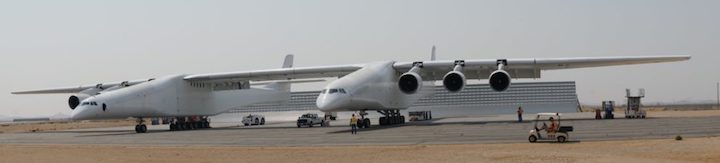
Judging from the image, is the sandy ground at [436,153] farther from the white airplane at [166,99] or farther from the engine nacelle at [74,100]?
the engine nacelle at [74,100]

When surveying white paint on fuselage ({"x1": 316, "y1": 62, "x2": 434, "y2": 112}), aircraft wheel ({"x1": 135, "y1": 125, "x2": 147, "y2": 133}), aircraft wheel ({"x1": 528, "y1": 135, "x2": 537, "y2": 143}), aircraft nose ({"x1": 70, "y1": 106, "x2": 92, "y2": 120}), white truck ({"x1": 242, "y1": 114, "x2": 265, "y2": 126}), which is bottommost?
aircraft wheel ({"x1": 528, "y1": 135, "x2": 537, "y2": 143})

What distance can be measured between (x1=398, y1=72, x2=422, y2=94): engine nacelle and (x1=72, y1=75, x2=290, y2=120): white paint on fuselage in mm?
14086

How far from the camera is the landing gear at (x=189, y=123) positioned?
42.4 m

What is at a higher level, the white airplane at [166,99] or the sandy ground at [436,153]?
the white airplane at [166,99]

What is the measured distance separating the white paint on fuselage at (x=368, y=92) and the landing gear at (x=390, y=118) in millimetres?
421

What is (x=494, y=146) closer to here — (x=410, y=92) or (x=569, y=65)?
(x=410, y=92)

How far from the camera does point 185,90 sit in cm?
4378

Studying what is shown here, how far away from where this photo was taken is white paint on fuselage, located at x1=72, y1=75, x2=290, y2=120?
1496 inches

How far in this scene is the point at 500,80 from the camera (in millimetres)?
33156

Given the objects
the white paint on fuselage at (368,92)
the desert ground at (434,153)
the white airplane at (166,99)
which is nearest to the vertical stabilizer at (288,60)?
the white airplane at (166,99)

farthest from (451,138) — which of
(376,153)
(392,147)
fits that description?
(376,153)

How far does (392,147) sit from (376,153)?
1837mm

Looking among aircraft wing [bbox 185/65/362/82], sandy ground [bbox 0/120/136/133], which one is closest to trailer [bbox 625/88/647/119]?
aircraft wing [bbox 185/65/362/82]

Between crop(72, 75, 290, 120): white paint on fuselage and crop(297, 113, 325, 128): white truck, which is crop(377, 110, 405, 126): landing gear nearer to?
crop(297, 113, 325, 128): white truck
